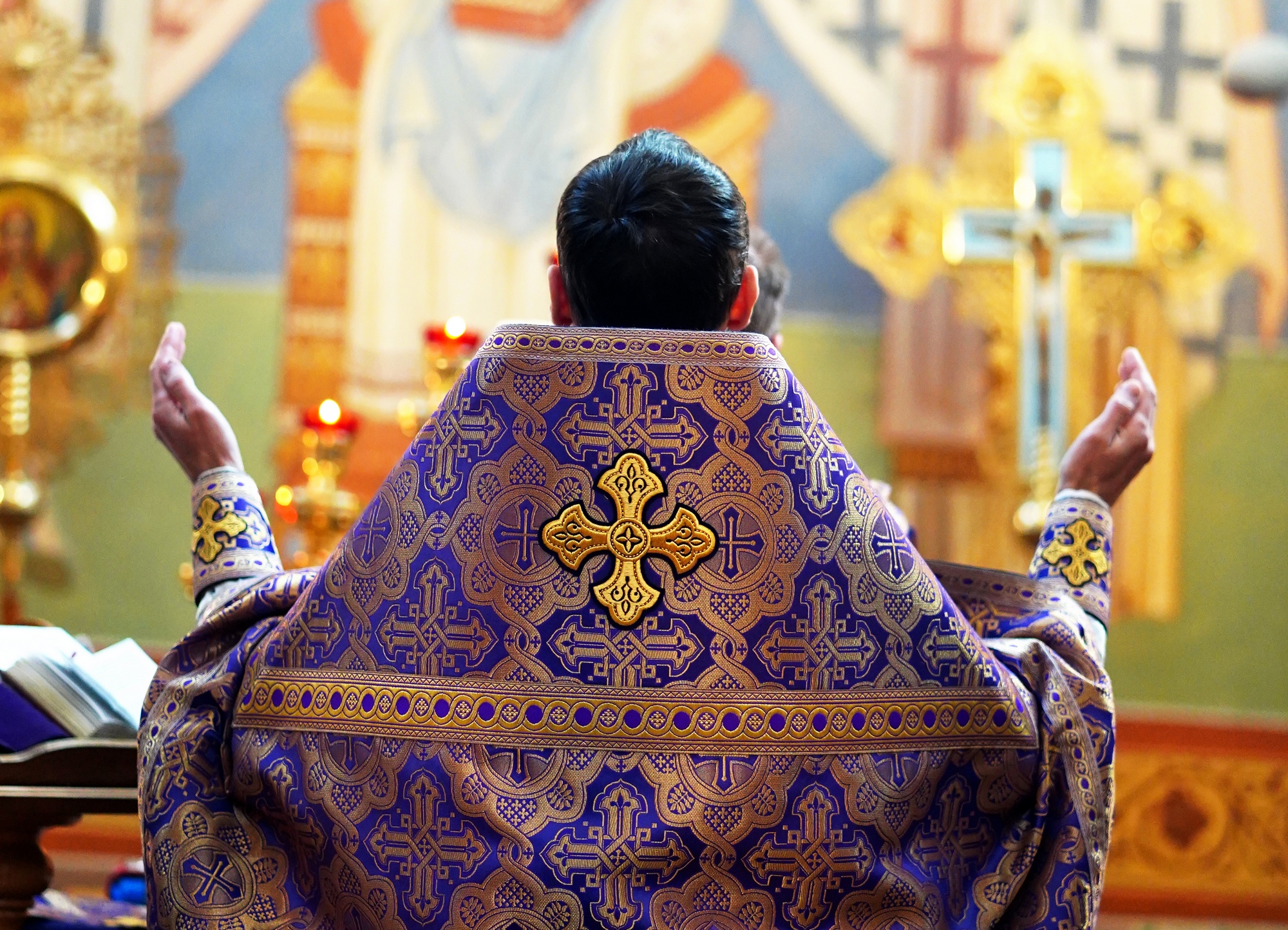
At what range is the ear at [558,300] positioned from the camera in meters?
1.77

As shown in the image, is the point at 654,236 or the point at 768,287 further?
the point at 768,287

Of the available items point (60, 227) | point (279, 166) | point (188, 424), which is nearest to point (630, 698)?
point (188, 424)

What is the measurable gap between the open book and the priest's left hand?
123 cm

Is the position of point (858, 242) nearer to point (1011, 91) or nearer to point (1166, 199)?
point (1011, 91)

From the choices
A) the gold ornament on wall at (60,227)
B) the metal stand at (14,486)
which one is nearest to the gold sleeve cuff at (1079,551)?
the metal stand at (14,486)

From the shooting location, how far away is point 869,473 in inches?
241

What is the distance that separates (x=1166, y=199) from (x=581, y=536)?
525 cm

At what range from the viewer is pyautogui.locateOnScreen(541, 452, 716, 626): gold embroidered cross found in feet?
5.25

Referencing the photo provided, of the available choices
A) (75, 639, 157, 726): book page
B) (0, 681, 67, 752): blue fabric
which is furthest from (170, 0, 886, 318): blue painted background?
(0, 681, 67, 752): blue fabric

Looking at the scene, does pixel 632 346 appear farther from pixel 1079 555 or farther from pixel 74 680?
pixel 74 680

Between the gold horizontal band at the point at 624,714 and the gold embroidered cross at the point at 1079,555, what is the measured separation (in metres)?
0.31

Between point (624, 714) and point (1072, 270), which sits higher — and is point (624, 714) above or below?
below

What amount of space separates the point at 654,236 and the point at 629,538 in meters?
0.33

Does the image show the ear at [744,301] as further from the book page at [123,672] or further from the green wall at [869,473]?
the green wall at [869,473]
